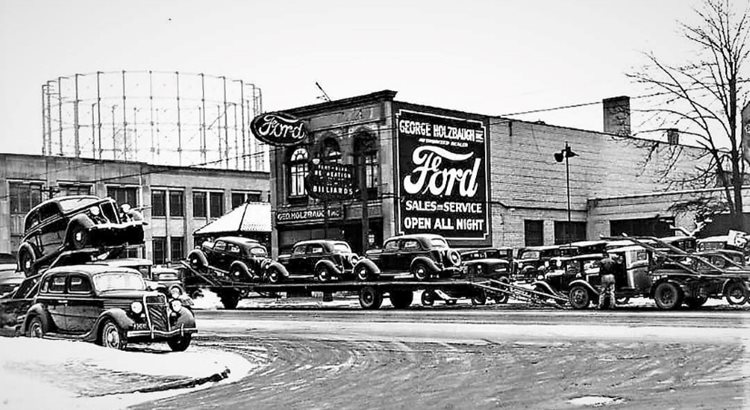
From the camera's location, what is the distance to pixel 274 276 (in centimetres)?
3816

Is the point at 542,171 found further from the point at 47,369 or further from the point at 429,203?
the point at 47,369

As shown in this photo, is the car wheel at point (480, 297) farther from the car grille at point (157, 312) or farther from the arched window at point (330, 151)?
the car grille at point (157, 312)

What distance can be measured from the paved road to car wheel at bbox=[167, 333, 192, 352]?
1226 millimetres

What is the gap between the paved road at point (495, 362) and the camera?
12766mm

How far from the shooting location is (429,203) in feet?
160

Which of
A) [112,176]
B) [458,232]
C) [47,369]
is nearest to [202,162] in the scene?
[112,176]

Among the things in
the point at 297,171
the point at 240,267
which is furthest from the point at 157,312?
the point at 297,171

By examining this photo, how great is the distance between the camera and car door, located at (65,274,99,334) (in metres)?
19.9

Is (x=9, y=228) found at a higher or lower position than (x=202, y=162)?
lower

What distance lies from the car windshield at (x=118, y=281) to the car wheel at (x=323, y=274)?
16.4 meters

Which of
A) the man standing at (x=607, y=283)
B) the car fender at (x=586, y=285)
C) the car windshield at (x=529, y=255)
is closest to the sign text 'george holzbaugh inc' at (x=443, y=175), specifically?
the car windshield at (x=529, y=255)

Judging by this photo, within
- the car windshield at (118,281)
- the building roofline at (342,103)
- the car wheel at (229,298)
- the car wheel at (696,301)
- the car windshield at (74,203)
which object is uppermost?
the building roofline at (342,103)

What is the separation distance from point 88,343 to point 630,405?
11.2 meters

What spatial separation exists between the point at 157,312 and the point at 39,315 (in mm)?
2743
